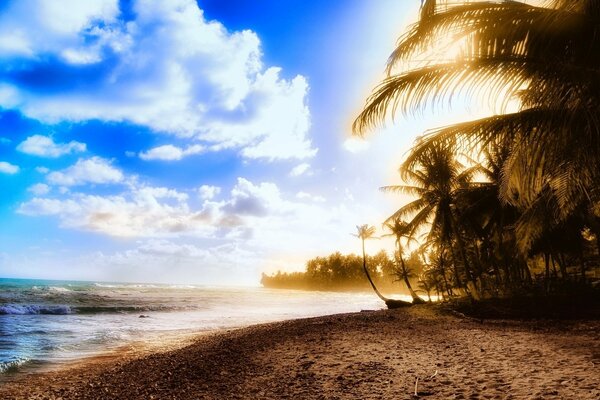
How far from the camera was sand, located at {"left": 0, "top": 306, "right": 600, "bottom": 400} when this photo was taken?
4574mm

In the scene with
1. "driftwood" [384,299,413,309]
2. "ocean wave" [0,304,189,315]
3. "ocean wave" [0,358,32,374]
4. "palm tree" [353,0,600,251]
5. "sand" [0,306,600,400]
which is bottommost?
"ocean wave" [0,304,189,315]

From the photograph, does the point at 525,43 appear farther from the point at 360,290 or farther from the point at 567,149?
the point at 360,290

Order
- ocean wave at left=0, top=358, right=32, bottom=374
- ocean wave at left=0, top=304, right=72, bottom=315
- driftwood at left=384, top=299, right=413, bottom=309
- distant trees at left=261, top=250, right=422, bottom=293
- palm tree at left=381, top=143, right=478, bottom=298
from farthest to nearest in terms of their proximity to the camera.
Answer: distant trees at left=261, top=250, right=422, bottom=293
ocean wave at left=0, top=304, right=72, bottom=315
driftwood at left=384, top=299, right=413, bottom=309
palm tree at left=381, top=143, right=478, bottom=298
ocean wave at left=0, top=358, right=32, bottom=374

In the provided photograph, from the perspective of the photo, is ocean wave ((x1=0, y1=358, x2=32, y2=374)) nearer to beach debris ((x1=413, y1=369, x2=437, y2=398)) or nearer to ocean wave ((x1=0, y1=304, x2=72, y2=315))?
beach debris ((x1=413, y1=369, x2=437, y2=398))

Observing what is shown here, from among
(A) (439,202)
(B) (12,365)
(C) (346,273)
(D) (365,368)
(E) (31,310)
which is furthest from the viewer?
(C) (346,273)

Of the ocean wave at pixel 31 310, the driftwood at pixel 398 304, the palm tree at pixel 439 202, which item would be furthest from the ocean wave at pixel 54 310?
the palm tree at pixel 439 202

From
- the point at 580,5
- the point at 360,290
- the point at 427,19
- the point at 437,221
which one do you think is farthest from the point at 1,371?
the point at 360,290

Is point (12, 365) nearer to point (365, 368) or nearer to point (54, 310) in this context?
point (365, 368)

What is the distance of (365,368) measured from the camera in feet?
19.5

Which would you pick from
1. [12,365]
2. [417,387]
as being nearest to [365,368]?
[417,387]

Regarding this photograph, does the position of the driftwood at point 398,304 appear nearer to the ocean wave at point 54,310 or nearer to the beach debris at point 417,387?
the beach debris at point 417,387

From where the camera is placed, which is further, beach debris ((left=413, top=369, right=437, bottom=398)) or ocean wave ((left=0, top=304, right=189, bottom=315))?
ocean wave ((left=0, top=304, right=189, bottom=315))

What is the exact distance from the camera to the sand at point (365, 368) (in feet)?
15.0

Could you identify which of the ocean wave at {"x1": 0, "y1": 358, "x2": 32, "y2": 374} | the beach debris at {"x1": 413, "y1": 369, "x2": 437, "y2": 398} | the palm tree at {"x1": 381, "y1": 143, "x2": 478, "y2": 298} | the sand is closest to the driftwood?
the palm tree at {"x1": 381, "y1": 143, "x2": 478, "y2": 298}
